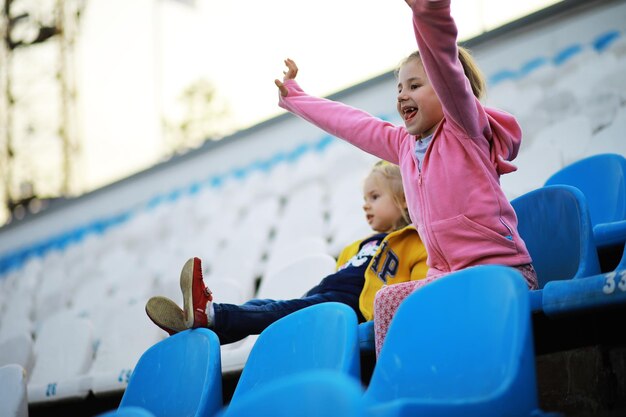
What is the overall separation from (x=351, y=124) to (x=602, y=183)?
2.40 feet

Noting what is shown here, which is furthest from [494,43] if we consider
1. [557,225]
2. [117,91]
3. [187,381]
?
[117,91]

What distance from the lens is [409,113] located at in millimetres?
1759

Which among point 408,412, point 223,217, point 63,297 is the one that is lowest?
point 63,297

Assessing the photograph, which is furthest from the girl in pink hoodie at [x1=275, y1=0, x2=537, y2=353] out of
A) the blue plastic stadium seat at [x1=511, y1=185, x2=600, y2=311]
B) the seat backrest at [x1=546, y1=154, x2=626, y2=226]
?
the seat backrest at [x1=546, y1=154, x2=626, y2=226]

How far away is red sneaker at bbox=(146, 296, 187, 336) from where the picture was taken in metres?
1.84

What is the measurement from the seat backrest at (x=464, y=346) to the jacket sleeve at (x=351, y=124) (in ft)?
2.20

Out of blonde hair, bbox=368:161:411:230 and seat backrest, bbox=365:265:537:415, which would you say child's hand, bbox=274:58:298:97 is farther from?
seat backrest, bbox=365:265:537:415

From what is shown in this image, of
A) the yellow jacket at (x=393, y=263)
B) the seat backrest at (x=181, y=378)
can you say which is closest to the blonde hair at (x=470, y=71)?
the yellow jacket at (x=393, y=263)

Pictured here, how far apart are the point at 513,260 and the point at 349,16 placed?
329 cm

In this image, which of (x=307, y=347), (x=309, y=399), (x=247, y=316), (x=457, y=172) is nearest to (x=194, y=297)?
(x=247, y=316)

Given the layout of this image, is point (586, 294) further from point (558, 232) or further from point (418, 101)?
point (418, 101)

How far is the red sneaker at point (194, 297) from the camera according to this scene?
181 cm

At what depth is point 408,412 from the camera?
1047 mm

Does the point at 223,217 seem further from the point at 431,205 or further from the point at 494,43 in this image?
the point at 431,205
